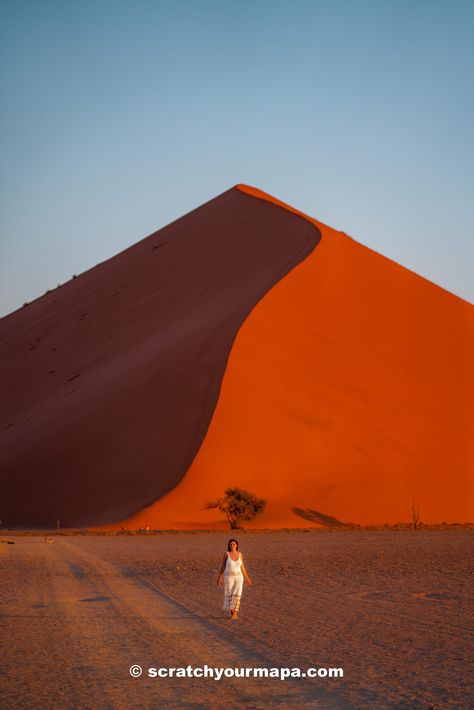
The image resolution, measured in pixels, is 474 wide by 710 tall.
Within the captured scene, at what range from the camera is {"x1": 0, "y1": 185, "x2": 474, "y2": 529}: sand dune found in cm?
3002

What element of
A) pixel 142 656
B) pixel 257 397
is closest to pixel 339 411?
pixel 257 397

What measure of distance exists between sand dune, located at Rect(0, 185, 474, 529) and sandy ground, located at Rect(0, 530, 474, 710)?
1037 centimetres

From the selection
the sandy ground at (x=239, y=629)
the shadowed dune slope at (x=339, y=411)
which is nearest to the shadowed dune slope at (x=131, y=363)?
the shadowed dune slope at (x=339, y=411)

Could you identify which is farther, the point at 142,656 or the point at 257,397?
the point at 257,397

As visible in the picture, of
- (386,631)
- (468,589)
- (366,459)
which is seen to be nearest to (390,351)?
(366,459)

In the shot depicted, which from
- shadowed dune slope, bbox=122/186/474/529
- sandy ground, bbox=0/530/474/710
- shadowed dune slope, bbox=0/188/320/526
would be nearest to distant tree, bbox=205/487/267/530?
shadowed dune slope, bbox=122/186/474/529

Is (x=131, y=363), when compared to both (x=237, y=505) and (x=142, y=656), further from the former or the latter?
(x=142, y=656)

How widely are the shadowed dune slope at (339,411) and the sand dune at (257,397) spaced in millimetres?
64

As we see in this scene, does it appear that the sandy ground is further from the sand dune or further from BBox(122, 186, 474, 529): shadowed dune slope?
the sand dune

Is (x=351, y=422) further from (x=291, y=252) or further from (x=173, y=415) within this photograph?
(x=291, y=252)

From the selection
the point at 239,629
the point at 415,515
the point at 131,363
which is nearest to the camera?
the point at 239,629

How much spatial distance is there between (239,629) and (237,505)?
718 inches

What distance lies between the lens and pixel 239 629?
9.59 m

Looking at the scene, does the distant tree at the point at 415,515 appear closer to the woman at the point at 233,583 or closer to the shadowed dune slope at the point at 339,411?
the shadowed dune slope at the point at 339,411
